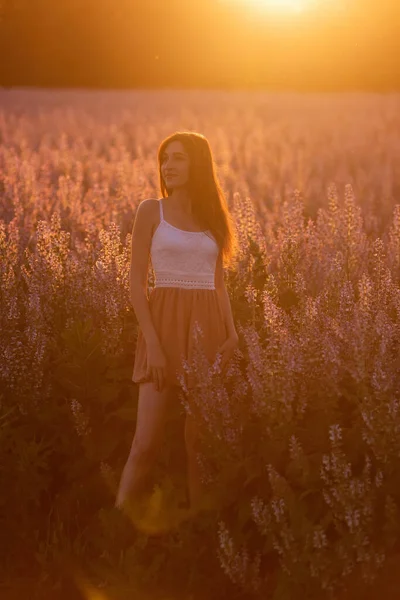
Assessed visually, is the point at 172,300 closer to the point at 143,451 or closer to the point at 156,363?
the point at 156,363

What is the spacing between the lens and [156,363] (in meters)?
4.27

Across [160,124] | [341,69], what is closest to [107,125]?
[160,124]

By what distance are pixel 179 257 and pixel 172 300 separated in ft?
0.69

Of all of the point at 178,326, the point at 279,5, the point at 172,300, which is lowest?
the point at 178,326

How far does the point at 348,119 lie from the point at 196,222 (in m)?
12.3

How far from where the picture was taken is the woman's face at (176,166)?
4520 millimetres

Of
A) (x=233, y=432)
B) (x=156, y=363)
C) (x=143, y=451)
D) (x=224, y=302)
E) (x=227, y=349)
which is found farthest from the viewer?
(x=224, y=302)

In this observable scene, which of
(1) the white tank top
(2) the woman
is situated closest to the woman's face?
(2) the woman

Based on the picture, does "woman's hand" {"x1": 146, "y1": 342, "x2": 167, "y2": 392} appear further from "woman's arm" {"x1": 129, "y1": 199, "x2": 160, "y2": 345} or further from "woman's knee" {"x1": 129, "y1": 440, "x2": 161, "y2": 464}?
Result: "woman's knee" {"x1": 129, "y1": 440, "x2": 161, "y2": 464}

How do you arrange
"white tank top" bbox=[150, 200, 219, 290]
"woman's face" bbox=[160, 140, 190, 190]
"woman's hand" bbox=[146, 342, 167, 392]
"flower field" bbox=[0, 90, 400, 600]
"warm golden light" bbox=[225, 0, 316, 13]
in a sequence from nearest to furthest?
"flower field" bbox=[0, 90, 400, 600] < "woman's hand" bbox=[146, 342, 167, 392] < "white tank top" bbox=[150, 200, 219, 290] < "woman's face" bbox=[160, 140, 190, 190] < "warm golden light" bbox=[225, 0, 316, 13]

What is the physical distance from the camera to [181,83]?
34.3 m

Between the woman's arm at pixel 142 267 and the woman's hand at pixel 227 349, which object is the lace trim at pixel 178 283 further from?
the woman's hand at pixel 227 349

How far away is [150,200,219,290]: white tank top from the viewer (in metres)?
4.39

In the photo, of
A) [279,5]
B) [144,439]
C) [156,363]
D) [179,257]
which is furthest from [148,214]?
[279,5]
